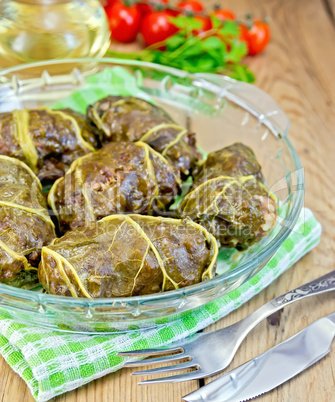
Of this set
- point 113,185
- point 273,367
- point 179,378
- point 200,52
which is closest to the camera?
point 179,378

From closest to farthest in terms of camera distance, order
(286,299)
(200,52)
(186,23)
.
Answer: (286,299) < (200,52) < (186,23)

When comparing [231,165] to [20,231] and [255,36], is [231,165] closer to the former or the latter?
[20,231]

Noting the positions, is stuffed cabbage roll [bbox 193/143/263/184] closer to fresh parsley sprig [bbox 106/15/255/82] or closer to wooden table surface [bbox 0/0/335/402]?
wooden table surface [bbox 0/0/335/402]

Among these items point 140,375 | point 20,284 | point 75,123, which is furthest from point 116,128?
point 140,375

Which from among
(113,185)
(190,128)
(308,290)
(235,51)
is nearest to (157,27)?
(235,51)

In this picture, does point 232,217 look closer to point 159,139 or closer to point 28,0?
point 159,139

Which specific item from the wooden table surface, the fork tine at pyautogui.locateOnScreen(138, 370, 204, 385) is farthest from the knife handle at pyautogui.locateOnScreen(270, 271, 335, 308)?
the fork tine at pyautogui.locateOnScreen(138, 370, 204, 385)

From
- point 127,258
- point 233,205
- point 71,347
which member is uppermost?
point 233,205
